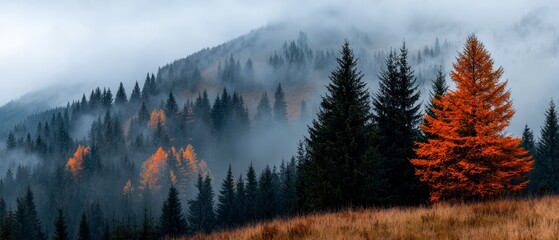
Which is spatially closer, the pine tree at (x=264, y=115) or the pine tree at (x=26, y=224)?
the pine tree at (x=26, y=224)

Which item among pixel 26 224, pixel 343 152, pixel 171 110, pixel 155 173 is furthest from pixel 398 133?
pixel 171 110

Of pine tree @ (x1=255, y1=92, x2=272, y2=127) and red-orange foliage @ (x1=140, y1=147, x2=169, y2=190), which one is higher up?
pine tree @ (x1=255, y1=92, x2=272, y2=127)

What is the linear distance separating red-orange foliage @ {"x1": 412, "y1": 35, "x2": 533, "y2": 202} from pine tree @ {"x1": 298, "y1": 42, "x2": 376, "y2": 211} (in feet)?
11.1

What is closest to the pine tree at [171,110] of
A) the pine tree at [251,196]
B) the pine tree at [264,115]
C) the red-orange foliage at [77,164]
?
the pine tree at [264,115]

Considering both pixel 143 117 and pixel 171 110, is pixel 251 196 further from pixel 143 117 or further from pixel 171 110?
pixel 143 117

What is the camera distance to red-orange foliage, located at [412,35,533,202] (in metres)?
23.9

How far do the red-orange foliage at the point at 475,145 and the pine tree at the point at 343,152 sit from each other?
339cm

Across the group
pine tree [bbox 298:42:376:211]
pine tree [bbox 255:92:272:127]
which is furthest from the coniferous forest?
pine tree [bbox 255:92:272:127]

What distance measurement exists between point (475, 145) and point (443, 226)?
17.9 meters

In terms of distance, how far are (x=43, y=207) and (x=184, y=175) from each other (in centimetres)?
4649

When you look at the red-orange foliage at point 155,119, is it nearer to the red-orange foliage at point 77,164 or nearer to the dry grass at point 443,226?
the red-orange foliage at point 77,164

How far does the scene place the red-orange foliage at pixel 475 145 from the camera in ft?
78.3

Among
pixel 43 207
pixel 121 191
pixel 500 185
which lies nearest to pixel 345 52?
pixel 500 185

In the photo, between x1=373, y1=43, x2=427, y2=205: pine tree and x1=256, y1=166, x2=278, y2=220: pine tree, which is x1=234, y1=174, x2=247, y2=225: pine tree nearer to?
x1=256, y1=166, x2=278, y2=220: pine tree
